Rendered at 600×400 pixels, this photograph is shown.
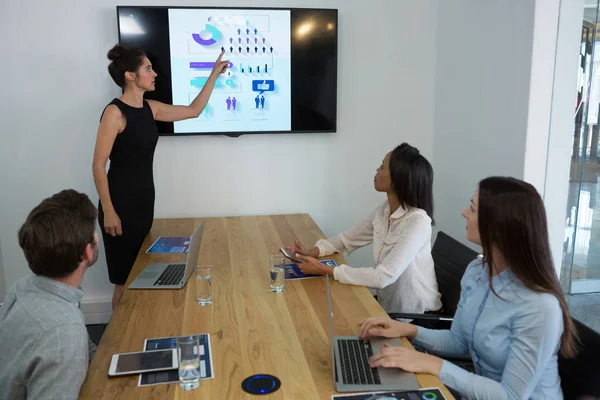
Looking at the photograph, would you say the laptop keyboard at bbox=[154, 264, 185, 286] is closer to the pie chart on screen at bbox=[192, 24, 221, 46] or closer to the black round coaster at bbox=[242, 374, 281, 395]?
the black round coaster at bbox=[242, 374, 281, 395]

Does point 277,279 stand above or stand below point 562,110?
below

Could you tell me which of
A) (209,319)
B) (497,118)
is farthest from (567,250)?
(209,319)

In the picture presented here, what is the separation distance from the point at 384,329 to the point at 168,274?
3.39ft

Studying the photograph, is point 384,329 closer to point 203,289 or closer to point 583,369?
point 583,369

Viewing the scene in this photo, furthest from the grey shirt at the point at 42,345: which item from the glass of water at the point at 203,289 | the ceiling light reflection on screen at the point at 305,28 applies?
the ceiling light reflection on screen at the point at 305,28

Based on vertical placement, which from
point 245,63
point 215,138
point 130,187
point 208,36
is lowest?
point 130,187

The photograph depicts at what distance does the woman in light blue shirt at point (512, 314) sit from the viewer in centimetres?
141

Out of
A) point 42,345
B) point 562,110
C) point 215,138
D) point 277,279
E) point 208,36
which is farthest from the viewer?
point 215,138

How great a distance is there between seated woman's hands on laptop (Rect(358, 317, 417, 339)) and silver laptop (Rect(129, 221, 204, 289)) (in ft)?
2.55

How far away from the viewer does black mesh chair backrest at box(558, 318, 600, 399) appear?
139 cm

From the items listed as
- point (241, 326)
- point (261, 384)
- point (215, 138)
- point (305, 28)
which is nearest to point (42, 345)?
point (261, 384)

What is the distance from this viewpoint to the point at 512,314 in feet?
4.86

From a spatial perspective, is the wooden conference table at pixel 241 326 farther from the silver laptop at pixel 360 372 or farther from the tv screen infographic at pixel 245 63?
the tv screen infographic at pixel 245 63

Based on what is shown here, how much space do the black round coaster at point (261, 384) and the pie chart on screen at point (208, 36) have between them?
2.50 metres
